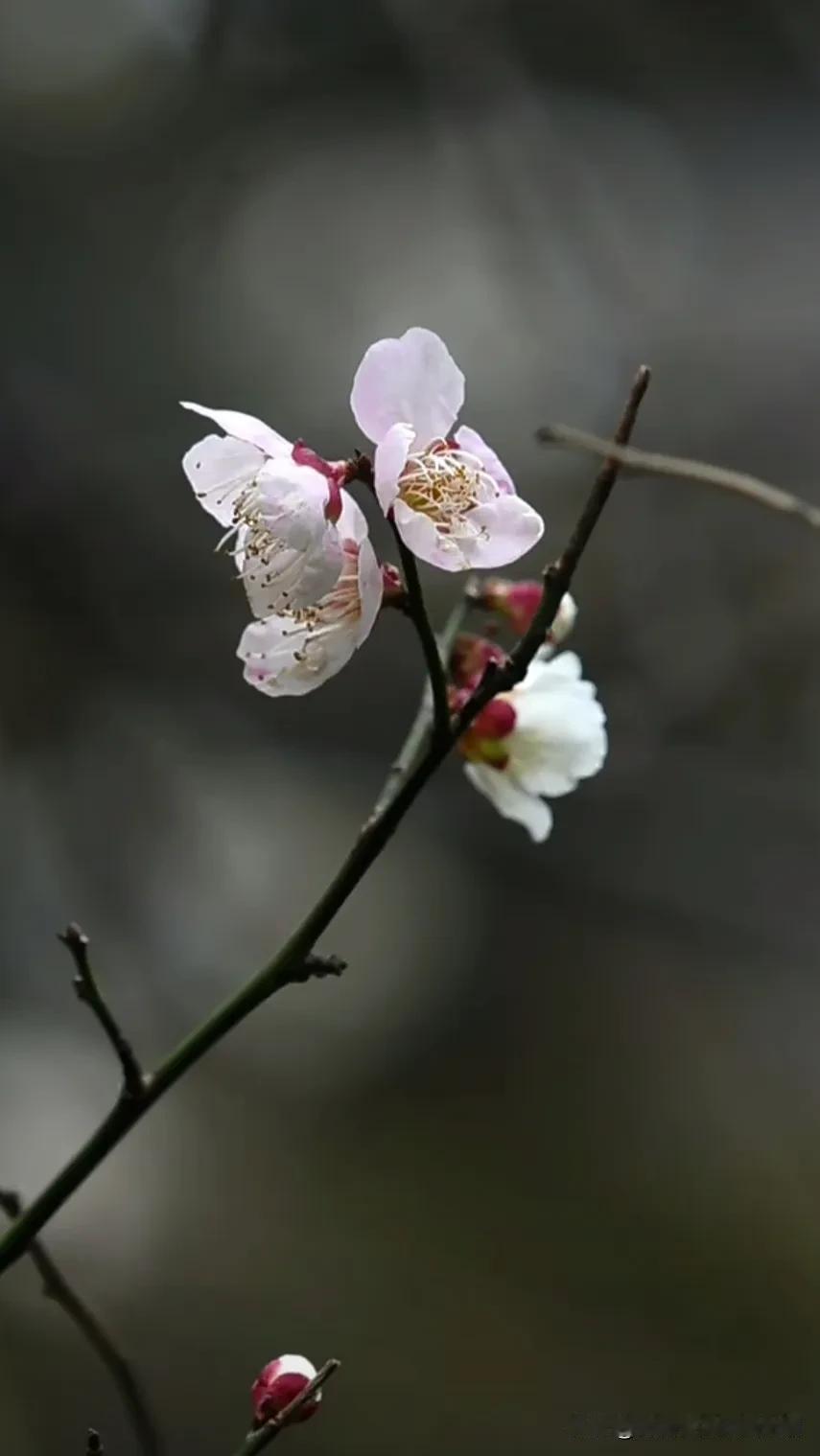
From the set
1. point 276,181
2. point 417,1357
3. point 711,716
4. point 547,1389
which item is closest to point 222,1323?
point 417,1357

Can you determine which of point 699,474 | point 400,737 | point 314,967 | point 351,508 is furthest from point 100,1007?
point 400,737

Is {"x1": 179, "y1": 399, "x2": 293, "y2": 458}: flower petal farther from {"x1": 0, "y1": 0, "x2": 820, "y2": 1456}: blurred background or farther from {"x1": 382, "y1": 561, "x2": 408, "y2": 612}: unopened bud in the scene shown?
{"x1": 0, "y1": 0, "x2": 820, "y2": 1456}: blurred background

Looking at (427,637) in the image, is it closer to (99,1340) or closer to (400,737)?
(99,1340)

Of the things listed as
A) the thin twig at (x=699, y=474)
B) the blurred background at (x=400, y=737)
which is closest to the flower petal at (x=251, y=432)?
the thin twig at (x=699, y=474)

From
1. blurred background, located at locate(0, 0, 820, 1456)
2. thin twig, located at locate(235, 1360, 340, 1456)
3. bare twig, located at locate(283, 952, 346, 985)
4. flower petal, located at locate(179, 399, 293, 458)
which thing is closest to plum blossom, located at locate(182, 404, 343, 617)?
flower petal, located at locate(179, 399, 293, 458)

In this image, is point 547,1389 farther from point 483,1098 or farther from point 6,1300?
point 6,1300

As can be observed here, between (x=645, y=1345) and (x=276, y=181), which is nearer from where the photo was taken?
(x=645, y=1345)
